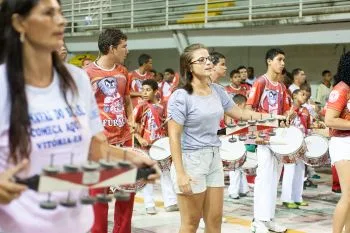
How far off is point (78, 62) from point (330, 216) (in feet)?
35.8

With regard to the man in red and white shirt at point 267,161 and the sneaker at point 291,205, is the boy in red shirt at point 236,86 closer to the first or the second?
the sneaker at point 291,205

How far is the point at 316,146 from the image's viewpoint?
27.0ft

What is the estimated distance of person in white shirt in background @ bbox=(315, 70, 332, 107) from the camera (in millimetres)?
13781

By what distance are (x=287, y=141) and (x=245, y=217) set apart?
4.10 feet

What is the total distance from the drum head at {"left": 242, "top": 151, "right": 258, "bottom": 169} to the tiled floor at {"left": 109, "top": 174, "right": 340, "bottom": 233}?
1.79 feet

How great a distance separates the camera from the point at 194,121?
5.04 meters

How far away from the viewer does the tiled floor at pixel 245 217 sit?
735cm

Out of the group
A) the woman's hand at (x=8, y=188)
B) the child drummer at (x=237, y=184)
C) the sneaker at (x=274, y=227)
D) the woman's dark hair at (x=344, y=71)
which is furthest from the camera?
the child drummer at (x=237, y=184)

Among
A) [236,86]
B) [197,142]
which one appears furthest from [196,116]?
[236,86]

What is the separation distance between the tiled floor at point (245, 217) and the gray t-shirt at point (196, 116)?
2.29 metres

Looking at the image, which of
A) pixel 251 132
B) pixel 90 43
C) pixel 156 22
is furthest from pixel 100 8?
pixel 251 132

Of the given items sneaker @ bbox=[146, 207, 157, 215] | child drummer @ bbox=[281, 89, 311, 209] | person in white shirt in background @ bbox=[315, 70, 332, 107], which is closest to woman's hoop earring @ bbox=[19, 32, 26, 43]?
sneaker @ bbox=[146, 207, 157, 215]

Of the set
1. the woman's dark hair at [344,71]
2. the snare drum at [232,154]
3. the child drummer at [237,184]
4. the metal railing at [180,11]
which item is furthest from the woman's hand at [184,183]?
the metal railing at [180,11]

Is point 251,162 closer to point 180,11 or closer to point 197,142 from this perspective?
point 197,142
